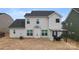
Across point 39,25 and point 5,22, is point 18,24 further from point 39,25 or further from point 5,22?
point 39,25

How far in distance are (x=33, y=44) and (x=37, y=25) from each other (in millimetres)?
295

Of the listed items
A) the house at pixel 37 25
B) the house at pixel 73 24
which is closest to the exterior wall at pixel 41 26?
the house at pixel 37 25

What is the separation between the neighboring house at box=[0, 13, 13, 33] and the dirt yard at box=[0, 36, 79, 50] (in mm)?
136

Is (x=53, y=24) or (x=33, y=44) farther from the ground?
(x=53, y=24)

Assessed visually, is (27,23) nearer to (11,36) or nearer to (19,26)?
(19,26)

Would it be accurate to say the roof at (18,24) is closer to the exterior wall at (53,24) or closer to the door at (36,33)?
the door at (36,33)

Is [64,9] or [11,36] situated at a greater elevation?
[64,9]

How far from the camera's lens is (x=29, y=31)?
9.37 feet

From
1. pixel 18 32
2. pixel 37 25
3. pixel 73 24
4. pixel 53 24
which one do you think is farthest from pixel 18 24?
pixel 73 24

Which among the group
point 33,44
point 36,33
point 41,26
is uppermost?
point 41,26

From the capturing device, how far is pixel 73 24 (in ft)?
9.29
